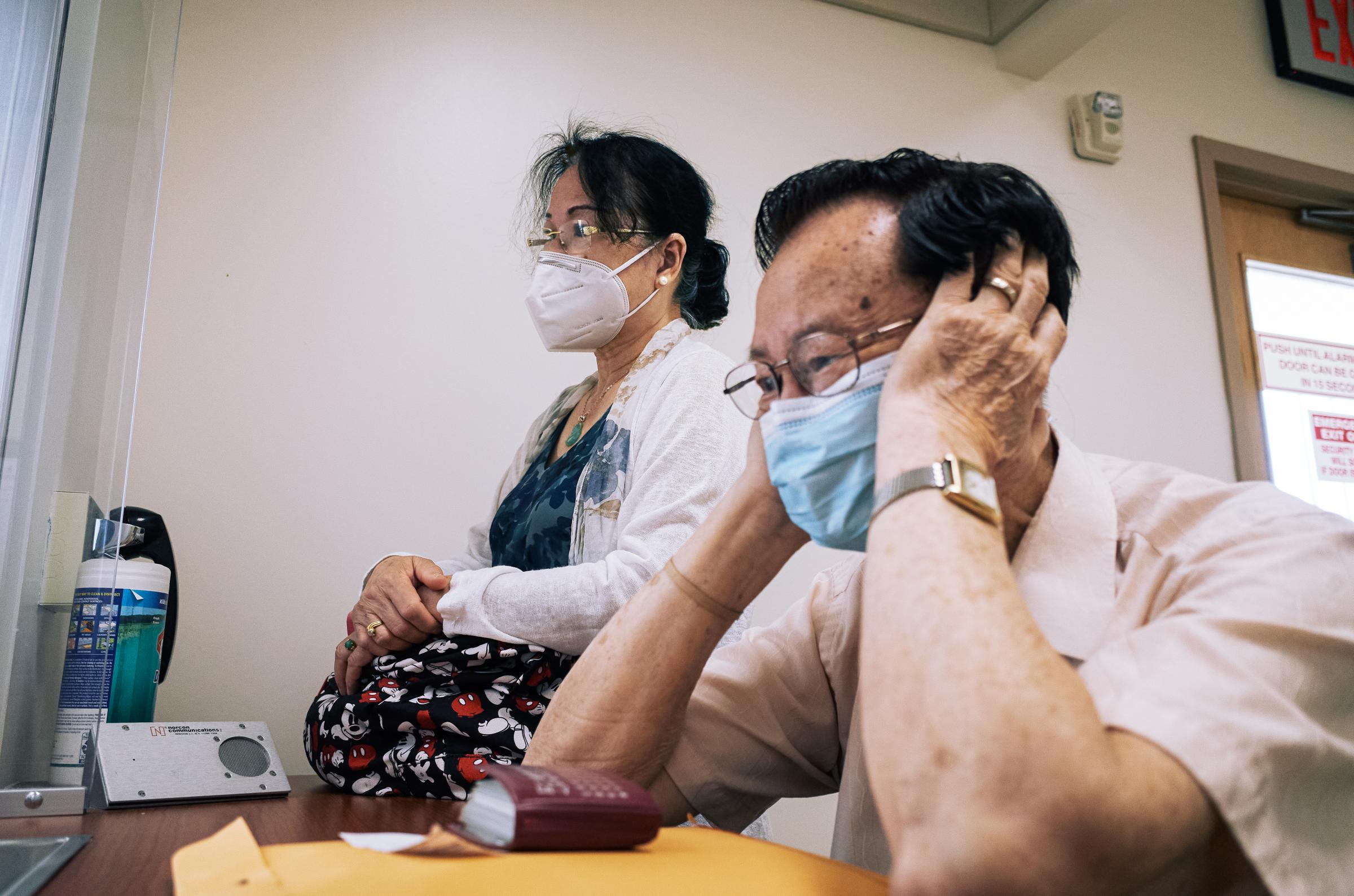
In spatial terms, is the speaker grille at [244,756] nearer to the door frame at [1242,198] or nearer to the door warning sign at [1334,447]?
the door frame at [1242,198]

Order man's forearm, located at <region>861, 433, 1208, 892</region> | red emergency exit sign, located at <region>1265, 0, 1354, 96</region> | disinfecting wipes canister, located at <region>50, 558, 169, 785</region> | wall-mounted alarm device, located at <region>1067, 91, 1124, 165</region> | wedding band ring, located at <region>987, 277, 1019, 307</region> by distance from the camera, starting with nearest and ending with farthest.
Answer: man's forearm, located at <region>861, 433, 1208, 892</region> < wedding band ring, located at <region>987, 277, 1019, 307</region> < disinfecting wipes canister, located at <region>50, 558, 169, 785</region> < wall-mounted alarm device, located at <region>1067, 91, 1124, 165</region> < red emergency exit sign, located at <region>1265, 0, 1354, 96</region>

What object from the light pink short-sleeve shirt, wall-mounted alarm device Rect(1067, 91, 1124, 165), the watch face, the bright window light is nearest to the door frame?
the bright window light

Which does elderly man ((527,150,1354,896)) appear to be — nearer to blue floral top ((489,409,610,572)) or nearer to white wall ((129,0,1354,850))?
blue floral top ((489,409,610,572))

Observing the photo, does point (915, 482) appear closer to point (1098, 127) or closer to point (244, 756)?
point (244, 756)

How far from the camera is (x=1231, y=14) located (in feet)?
9.86

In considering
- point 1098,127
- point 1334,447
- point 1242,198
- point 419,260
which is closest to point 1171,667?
point 419,260

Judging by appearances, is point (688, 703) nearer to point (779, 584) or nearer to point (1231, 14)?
point (779, 584)

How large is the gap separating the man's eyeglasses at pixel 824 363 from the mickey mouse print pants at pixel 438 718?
0.51 meters

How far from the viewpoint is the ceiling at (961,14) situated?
268cm

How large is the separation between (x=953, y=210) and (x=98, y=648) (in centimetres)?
105

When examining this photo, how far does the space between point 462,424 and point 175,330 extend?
577mm

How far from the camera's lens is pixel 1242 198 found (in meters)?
3.07

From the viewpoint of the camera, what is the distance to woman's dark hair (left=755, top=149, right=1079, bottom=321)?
831mm

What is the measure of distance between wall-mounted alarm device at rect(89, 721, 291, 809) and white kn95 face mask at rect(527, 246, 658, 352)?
2.43 ft
